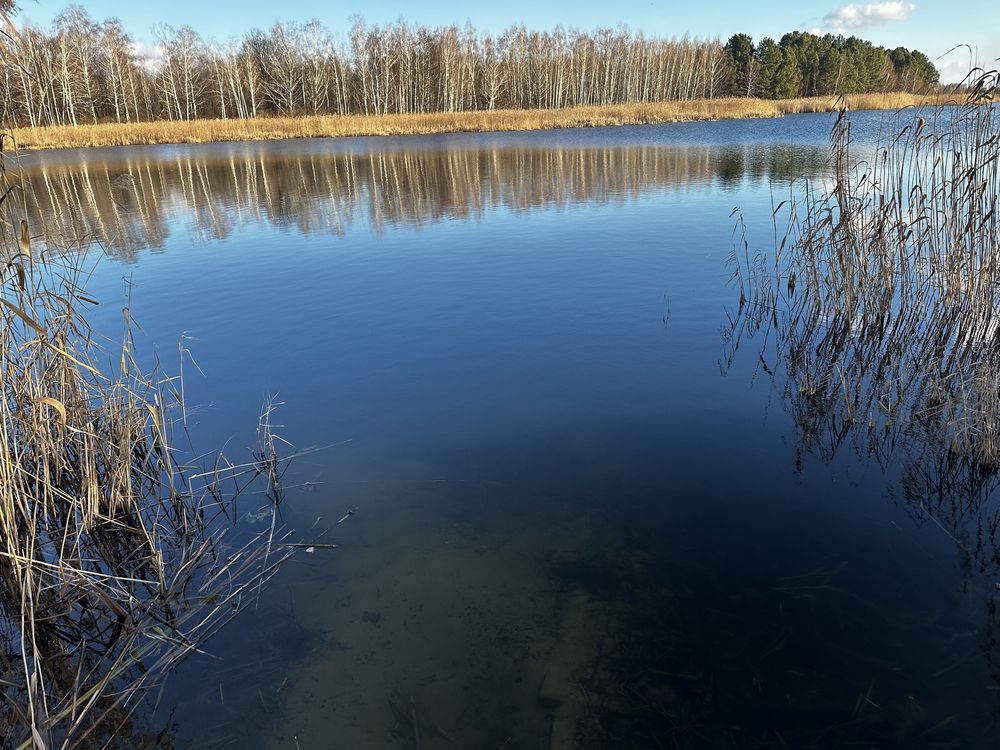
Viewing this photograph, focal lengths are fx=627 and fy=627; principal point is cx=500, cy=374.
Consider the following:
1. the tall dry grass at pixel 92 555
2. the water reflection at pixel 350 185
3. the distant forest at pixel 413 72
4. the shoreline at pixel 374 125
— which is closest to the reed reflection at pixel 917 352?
the tall dry grass at pixel 92 555

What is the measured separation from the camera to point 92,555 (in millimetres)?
3754

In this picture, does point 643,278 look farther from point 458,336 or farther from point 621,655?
point 621,655

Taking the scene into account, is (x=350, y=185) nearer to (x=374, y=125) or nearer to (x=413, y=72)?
(x=374, y=125)

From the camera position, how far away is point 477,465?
15.2ft

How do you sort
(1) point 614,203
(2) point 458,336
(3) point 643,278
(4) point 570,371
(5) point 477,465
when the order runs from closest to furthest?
1. (5) point 477,465
2. (4) point 570,371
3. (2) point 458,336
4. (3) point 643,278
5. (1) point 614,203

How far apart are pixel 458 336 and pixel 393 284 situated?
2.49 metres

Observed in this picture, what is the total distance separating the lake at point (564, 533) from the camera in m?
2.72

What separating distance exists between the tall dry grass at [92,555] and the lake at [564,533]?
0.26 m

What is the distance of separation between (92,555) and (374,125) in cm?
3888

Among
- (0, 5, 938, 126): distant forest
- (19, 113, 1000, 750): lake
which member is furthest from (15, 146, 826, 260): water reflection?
(0, 5, 938, 126): distant forest

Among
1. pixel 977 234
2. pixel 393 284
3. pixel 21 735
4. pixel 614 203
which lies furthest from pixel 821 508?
pixel 614 203

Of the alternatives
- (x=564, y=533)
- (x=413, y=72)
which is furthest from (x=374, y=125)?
(x=564, y=533)

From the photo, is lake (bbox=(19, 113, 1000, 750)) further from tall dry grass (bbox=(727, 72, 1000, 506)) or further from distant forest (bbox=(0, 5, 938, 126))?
distant forest (bbox=(0, 5, 938, 126))

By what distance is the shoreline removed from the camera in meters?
33.6
